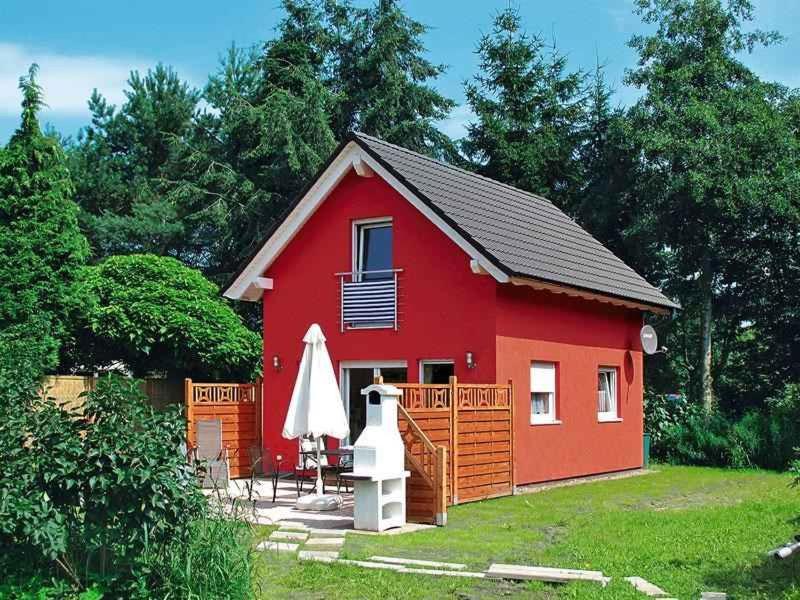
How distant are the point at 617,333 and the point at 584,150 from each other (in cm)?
1428

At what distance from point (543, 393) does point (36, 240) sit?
10143 mm

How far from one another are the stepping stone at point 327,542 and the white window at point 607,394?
10155 mm

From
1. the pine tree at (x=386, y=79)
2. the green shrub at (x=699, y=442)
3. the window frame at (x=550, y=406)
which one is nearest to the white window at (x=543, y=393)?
the window frame at (x=550, y=406)

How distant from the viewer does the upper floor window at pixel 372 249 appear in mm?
18500

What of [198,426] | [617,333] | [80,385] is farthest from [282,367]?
[617,333]

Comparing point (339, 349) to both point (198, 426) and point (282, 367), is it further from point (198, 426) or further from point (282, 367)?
point (198, 426)

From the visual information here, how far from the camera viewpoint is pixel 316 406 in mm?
14742

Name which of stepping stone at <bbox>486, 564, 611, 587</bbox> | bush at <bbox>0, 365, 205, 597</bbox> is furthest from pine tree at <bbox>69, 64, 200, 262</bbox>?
bush at <bbox>0, 365, 205, 597</bbox>

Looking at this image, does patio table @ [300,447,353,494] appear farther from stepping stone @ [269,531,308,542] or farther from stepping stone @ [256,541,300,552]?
stepping stone @ [256,541,300,552]

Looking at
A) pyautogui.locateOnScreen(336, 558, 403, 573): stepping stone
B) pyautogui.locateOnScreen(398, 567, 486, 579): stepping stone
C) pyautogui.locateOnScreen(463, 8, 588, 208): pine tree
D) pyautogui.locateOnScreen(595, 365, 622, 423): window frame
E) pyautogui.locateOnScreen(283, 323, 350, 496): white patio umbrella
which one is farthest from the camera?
pyautogui.locateOnScreen(463, 8, 588, 208): pine tree

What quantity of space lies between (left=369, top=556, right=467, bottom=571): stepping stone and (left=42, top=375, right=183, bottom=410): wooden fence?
10807 millimetres

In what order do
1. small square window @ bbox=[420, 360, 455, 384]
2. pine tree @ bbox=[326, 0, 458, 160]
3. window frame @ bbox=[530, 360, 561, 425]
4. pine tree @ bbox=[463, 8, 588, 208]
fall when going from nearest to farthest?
small square window @ bbox=[420, 360, 455, 384]
window frame @ bbox=[530, 360, 561, 425]
pine tree @ bbox=[463, 8, 588, 208]
pine tree @ bbox=[326, 0, 458, 160]

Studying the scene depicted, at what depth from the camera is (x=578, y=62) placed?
1388 inches

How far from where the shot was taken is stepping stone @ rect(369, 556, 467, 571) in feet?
31.5
